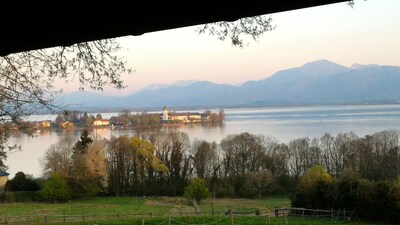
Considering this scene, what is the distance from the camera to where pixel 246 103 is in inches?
3570

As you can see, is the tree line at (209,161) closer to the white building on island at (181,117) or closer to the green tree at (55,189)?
the green tree at (55,189)

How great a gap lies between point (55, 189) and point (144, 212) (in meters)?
9.96

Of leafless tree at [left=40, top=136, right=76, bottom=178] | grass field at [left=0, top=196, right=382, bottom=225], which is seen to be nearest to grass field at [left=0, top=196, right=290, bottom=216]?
grass field at [left=0, top=196, right=382, bottom=225]

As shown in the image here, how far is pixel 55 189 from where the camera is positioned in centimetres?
2916

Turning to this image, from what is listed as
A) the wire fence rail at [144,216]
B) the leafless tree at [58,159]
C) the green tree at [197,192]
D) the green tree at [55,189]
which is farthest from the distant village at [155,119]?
the green tree at [197,192]

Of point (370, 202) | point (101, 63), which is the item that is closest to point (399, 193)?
point (370, 202)

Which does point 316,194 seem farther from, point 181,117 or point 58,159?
point 181,117

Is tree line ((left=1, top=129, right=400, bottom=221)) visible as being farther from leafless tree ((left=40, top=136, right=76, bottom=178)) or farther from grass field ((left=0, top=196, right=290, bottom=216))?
grass field ((left=0, top=196, right=290, bottom=216))

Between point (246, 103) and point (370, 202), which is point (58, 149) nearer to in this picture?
point (370, 202)

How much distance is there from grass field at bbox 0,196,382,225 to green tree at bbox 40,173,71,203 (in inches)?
29.1

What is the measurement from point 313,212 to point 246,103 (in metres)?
69.8

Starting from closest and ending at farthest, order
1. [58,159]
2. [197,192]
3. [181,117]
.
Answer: [197,192]
[58,159]
[181,117]

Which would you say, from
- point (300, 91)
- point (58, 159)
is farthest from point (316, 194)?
point (300, 91)

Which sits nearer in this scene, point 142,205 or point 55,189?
point 142,205
